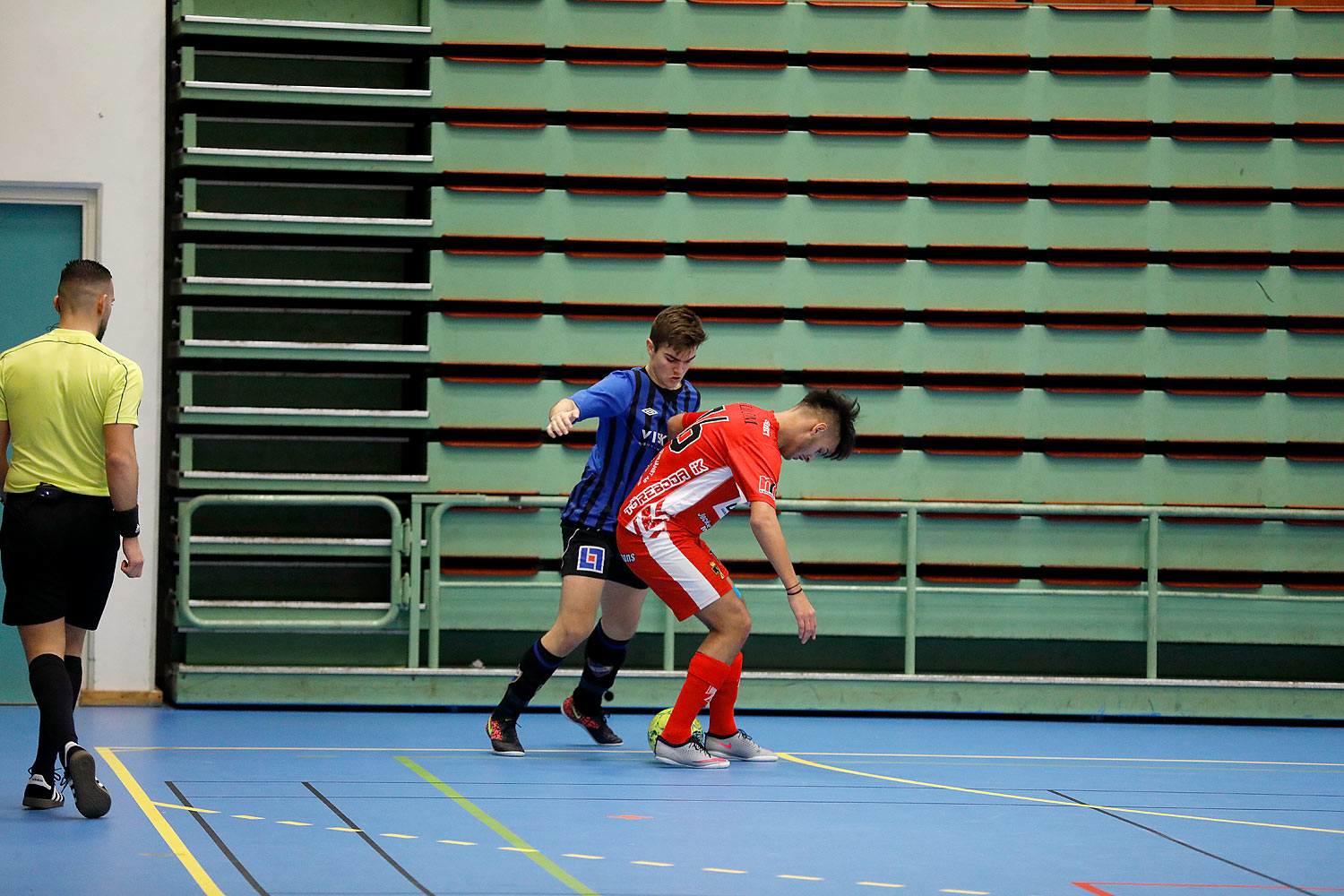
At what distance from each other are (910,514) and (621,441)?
2.25 meters

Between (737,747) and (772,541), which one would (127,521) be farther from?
(737,747)

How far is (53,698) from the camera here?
438 cm

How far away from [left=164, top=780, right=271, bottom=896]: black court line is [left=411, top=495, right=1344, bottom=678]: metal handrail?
2.54 metres

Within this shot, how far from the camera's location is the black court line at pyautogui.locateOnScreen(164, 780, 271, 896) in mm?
3533

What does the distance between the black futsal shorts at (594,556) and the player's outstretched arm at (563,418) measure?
0.57 m

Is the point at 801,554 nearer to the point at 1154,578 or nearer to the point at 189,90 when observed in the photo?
the point at 1154,578

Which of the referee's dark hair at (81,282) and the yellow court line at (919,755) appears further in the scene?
the yellow court line at (919,755)

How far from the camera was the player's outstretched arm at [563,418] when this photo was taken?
5180 mm

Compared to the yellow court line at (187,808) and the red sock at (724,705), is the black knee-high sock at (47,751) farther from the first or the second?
the red sock at (724,705)

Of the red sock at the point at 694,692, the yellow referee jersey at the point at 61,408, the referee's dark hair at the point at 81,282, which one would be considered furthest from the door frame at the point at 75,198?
the red sock at the point at 694,692

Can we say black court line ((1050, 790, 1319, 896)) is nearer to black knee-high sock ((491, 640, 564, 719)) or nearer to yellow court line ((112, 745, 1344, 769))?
yellow court line ((112, 745, 1344, 769))

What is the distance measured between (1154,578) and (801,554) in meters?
1.86

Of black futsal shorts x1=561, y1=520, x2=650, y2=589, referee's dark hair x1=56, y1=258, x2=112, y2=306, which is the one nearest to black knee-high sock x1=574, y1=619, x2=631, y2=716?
black futsal shorts x1=561, y1=520, x2=650, y2=589

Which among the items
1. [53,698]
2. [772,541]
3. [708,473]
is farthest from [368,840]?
[708,473]
